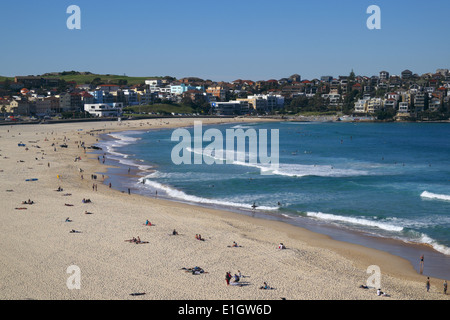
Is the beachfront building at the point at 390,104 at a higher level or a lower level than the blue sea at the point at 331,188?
higher

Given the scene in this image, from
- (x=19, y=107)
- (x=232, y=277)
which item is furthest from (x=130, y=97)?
(x=232, y=277)

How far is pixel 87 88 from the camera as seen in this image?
478 feet

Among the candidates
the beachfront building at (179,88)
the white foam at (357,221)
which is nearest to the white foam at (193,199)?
the white foam at (357,221)

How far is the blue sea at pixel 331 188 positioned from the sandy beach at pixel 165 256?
2.18m

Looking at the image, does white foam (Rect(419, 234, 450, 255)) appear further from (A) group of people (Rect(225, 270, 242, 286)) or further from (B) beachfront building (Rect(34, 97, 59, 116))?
(B) beachfront building (Rect(34, 97, 59, 116))

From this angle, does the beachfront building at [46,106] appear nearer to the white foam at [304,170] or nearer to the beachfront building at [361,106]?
the white foam at [304,170]

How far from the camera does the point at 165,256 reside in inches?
718

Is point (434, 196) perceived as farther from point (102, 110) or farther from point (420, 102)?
point (420, 102)

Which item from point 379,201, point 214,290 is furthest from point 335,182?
point 214,290

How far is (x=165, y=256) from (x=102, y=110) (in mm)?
102604

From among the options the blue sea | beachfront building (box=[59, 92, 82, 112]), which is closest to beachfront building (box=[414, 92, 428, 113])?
the blue sea

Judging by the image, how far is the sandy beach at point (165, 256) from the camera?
14.9 metres

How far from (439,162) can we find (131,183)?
29934 mm
